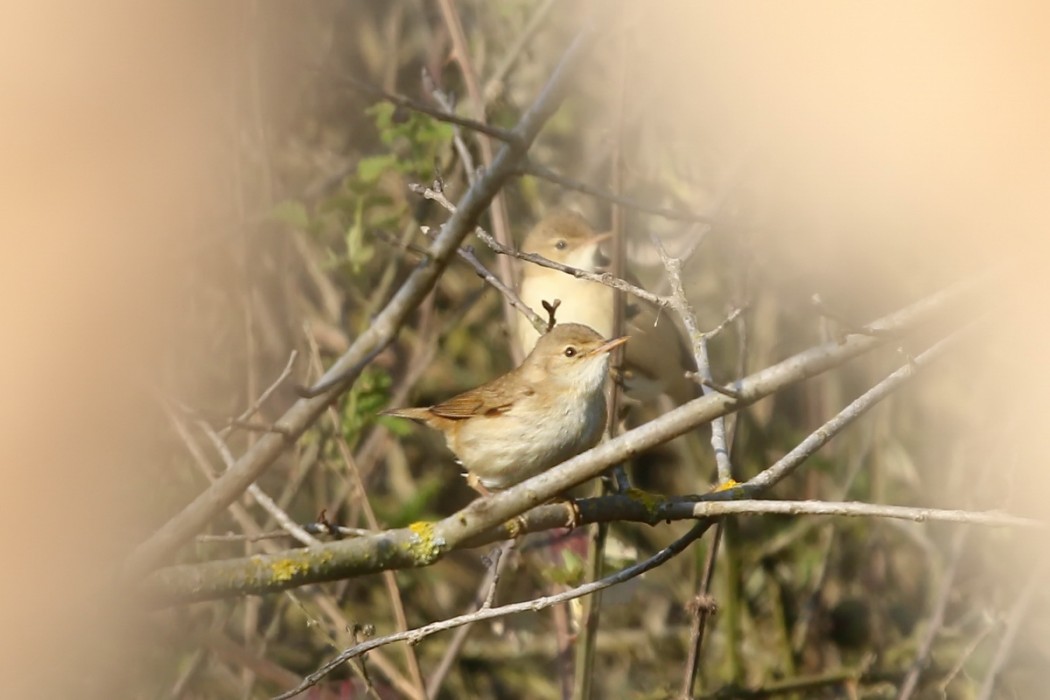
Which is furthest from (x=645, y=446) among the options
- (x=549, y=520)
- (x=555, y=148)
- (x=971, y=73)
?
(x=555, y=148)

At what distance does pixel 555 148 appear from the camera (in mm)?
6000

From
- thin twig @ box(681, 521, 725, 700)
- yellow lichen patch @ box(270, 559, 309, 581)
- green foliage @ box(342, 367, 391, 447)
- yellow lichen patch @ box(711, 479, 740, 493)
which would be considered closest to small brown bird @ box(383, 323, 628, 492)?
green foliage @ box(342, 367, 391, 447)

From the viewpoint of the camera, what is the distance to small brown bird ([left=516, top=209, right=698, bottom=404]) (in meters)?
4.59

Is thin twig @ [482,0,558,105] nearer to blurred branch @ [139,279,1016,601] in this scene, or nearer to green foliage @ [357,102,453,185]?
green foliage @ [357,102,453,185]

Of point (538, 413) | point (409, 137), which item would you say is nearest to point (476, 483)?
point (538, 413)

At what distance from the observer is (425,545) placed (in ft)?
7.57

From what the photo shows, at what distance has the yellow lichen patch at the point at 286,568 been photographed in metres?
2.16

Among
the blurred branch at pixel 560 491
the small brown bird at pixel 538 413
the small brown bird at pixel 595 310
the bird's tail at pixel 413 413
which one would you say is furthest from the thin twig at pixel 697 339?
the small brown bird at pixel 595 310

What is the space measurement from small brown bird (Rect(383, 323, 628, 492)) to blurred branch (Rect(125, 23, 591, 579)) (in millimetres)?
1058

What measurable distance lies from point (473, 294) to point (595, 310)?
1.38m

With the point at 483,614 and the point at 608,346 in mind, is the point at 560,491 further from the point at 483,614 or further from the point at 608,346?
the point at 608,346

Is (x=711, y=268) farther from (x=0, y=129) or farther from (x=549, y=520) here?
(x=0, y=129)

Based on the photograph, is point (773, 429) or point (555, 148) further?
point (555, 148)

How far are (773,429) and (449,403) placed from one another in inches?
89.3
